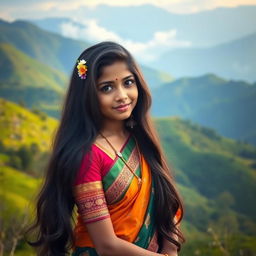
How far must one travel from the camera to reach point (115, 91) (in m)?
2.38

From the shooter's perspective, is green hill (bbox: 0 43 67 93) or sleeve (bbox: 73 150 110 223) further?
green hill (bbox: 0 43 67 93)

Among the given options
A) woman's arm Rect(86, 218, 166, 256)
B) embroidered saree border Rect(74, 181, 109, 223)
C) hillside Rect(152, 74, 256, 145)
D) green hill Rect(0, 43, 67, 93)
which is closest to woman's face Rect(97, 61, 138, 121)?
embroidered saree border Rect(74, 181, 109, 223)

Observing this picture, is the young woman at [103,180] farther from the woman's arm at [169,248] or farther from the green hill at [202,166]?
the green hill at [202,166]

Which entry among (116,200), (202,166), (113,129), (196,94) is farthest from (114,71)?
(196,94)

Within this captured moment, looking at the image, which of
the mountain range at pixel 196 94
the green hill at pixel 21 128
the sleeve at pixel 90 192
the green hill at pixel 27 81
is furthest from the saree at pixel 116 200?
the mountain range at pixel 196 94

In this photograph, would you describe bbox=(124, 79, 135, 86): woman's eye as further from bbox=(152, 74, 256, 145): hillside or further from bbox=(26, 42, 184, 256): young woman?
bbox=(152, 74, 256, 145): hillside

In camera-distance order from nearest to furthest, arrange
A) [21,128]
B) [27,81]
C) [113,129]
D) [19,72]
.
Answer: [113,129], [21,128], [19,72], [27,81]

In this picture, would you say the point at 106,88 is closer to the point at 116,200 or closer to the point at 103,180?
the point at 103,180

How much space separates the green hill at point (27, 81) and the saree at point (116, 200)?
363 feet

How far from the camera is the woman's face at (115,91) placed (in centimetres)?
235

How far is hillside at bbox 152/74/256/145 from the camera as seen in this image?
149375 millimetres

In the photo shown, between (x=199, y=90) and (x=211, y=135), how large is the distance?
87.4 metres

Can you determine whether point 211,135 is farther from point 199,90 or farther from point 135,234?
point 135,234

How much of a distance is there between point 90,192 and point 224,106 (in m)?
173
